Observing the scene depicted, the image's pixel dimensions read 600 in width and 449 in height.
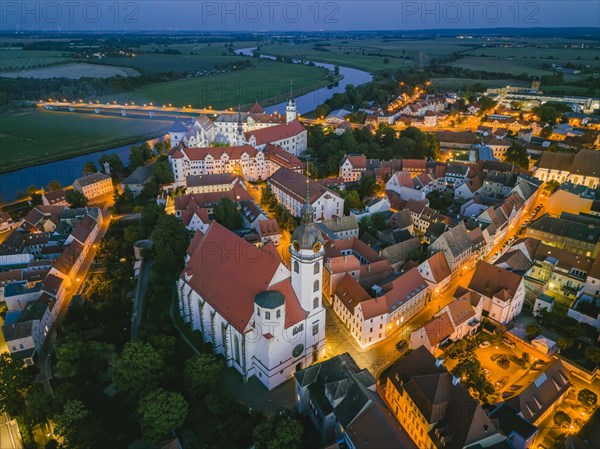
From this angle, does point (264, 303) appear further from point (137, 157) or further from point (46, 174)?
point (46, 174)

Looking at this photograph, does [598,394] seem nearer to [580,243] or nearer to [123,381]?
[580,243]

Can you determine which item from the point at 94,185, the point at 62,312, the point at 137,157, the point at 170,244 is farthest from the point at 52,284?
the point at 137,157

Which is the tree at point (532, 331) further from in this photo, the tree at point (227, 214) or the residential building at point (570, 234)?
the tree at point (227, 214)

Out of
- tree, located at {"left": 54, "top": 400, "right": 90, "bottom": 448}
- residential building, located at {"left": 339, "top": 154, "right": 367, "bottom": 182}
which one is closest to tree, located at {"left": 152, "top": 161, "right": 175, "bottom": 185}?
residential building, located at {"left": 339, "top": 154, "right": 367, "bottom": 182}

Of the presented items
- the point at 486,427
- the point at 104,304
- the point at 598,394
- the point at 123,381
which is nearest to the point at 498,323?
the point at 598,394

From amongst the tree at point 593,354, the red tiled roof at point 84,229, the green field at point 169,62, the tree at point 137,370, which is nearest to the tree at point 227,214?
the red tiled roof at point 84,229
